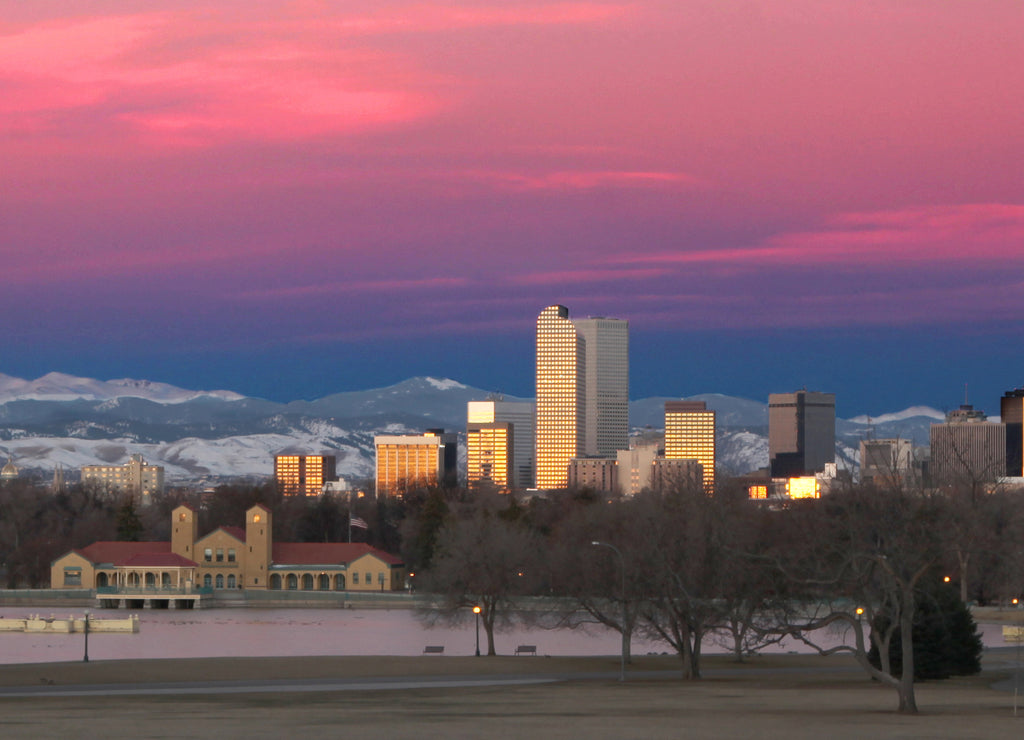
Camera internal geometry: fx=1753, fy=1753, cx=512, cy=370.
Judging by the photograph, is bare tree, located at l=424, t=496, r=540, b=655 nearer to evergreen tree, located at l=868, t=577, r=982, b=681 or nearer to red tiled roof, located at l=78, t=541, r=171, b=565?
evergreen tree, located at l=868, t=577, r=982, b=681

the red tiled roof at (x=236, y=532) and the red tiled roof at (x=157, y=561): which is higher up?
the red tiled roof at (x=236, y=532)

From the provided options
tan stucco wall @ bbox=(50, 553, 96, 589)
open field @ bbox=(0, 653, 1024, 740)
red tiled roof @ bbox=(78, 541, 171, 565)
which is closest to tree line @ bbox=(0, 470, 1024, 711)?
open field @ bbox=(0, 653, 1024, 740)

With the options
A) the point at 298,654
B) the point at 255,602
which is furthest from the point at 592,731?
the point at 255,602

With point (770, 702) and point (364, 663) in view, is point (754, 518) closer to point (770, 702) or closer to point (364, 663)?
point (364, 663)

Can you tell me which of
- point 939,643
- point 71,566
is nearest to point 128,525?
point 71,566

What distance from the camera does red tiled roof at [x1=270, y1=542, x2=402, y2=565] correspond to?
170 m

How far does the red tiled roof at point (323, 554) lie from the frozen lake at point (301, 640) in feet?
93.4

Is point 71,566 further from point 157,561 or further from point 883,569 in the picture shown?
point 883,569

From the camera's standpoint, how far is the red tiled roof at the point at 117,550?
557ft

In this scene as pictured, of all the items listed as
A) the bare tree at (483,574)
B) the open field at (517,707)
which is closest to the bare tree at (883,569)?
the open field at (517,707)

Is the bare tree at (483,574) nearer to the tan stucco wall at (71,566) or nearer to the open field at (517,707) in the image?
the open field at (517,707)

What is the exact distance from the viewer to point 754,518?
118500 mm

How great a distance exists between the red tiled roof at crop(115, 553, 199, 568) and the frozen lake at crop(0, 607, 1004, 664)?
24.5 metres

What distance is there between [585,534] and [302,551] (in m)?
57.6
